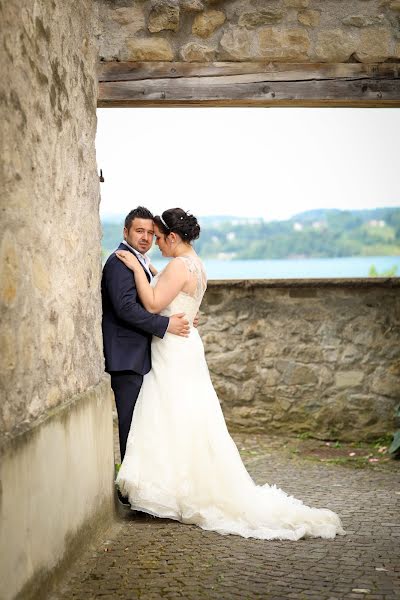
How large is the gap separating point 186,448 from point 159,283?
100cm

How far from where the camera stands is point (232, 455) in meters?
4.70

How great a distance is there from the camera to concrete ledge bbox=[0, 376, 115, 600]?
110 inches

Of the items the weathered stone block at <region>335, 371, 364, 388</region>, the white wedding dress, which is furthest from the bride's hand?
the weathered stone block at <region>335, 371, 364, 388</region>

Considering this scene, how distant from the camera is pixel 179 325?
475 cm

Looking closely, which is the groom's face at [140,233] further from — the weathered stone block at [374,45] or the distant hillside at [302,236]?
the distant hillside at [302,236]

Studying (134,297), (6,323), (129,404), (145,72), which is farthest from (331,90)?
(6,323)

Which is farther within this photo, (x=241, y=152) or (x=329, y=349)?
(x=241, y=152)

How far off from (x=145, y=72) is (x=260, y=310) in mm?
2663

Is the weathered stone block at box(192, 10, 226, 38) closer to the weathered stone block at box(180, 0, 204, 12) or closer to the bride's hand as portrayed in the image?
the weathered stone block at box(180, 0, 204, 12)

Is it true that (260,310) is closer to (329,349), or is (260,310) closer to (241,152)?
(329,349)

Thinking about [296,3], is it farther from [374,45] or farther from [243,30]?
[374,45]

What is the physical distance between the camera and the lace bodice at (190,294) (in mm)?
4824

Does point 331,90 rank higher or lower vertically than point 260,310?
higher

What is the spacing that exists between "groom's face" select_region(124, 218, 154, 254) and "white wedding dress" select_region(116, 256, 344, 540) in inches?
9.8
